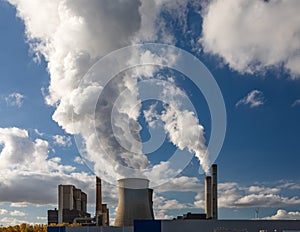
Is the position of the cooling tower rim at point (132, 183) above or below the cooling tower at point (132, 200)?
above

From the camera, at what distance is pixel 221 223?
116 ft

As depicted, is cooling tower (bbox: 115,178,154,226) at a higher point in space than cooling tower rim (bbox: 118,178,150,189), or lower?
lower

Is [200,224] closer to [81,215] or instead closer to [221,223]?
[221,223]

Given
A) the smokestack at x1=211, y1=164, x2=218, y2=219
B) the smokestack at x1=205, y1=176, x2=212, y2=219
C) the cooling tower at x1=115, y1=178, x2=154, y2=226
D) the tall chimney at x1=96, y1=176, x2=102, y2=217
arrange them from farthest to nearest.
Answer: the tall chimney at x1=96, y1=176, x2=102, y2=217
the smokestack at x1=205, y1=176, x2=212, y2=219
the smokestack at x1=211, y1=164, x2=218, y2=219
the cooling tower at x1=115, y1=178, x2=154, y2=226

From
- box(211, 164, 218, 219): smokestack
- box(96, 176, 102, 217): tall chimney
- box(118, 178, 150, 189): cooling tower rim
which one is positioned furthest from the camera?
box(96, 176, 102, 217): tall chimney

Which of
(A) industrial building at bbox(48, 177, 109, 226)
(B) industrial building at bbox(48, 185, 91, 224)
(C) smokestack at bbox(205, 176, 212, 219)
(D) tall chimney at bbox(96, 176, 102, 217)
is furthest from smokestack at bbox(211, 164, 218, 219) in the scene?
(B) industrial building at bbox(48, 185, 91, 224)

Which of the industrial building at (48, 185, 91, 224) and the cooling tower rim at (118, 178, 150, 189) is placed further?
the industrial building at (48, 185, 91, 224)

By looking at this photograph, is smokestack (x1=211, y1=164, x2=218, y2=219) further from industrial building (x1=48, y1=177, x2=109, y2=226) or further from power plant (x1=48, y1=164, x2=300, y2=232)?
industrial building (x1=48, y1=177, x2=109, y2=226)

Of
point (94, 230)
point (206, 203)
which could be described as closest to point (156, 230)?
point (94, 230)

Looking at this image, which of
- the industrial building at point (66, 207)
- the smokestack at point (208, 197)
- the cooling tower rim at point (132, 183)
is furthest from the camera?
the industrial building at point (66, 207)

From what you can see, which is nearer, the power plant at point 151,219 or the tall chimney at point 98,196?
the power plant at point 151,219

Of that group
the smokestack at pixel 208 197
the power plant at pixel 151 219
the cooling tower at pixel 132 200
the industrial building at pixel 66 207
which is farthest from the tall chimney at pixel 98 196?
the cooling tower at pixel 132 200

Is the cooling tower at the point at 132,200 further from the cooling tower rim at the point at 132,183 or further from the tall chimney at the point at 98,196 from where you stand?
the tall chimney at the point at 98,196

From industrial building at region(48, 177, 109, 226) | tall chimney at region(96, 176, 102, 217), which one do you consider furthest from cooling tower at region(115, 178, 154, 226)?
industrial building at region(48, 177, 109, 226)
